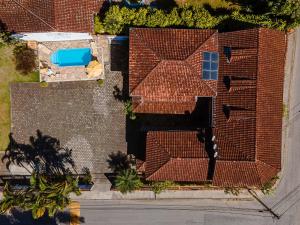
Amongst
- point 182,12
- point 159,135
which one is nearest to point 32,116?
point 159,135

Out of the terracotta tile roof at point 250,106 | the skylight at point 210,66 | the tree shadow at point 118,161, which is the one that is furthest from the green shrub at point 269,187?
the tree shadow at point 118,161

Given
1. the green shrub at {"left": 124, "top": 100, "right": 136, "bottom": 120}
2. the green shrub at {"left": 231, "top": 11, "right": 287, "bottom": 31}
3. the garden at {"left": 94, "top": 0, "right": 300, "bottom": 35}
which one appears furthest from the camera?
the green shrub at {"left": 124, "top": 100, "right": 136, "bottom": 120}

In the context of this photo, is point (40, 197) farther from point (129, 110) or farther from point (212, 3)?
point (212, 3)

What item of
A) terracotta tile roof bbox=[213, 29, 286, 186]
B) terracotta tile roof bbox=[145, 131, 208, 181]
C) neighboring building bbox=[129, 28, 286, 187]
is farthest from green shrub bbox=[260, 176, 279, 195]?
terracotta tile roof bbox=[145, 131, 208, 181]

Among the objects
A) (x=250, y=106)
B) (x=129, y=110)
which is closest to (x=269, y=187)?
(x=250, y=106)

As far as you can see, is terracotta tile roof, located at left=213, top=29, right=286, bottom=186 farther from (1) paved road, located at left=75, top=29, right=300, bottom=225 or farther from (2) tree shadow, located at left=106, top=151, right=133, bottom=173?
(2) tree shadow, located at left=106, top=151, right=133, bottom=173

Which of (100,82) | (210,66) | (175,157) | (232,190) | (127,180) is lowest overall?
(232,190)
